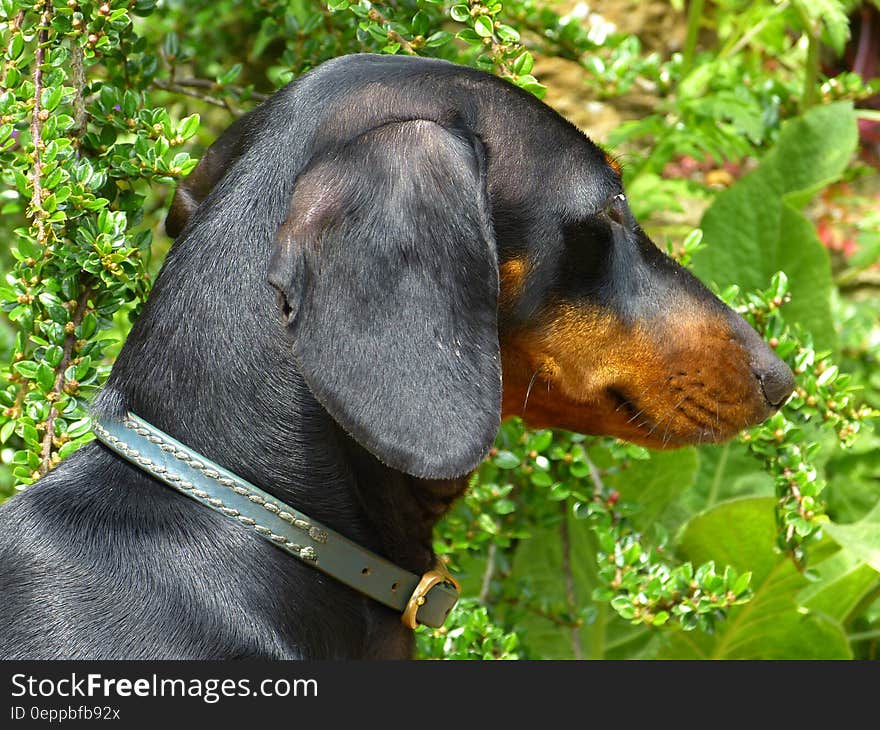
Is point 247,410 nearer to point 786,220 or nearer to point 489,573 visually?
point 489,573

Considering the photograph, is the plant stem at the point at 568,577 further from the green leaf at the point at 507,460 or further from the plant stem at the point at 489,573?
the green leaf at the point at 507,460

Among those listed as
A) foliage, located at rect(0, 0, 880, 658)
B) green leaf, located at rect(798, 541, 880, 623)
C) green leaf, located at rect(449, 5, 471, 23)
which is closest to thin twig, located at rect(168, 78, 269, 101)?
foliage, located at rect(0, 0, 880, 658)

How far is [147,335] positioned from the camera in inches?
83.4

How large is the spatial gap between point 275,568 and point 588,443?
1.46 metres

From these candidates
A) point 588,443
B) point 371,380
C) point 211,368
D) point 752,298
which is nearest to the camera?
point 371,380

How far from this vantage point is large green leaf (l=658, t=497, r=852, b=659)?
3.38 m

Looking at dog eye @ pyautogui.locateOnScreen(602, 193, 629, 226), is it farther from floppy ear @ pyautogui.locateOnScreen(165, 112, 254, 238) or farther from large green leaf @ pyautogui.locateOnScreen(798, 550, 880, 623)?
A: large green leaf @ pyautogui.locateOnScreen(798, 550, 880, 623)

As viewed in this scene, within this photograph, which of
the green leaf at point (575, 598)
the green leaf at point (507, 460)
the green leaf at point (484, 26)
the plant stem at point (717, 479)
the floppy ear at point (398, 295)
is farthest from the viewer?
the plant stem at point (717, 479)

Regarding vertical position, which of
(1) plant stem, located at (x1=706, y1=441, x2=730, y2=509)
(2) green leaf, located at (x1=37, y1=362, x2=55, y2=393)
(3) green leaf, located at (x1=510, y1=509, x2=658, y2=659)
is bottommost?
(3) green leaf, located at (x1=510, y1=509, x2=658, y2=659)

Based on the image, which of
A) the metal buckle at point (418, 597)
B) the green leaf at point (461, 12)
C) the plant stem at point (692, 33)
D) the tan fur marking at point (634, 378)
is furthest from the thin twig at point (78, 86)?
the plant stem at point (692, 33)

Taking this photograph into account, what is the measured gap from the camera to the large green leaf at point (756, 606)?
338 cm

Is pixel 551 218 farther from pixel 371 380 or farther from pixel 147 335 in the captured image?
pixel 147 335

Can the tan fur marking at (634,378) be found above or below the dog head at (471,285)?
below

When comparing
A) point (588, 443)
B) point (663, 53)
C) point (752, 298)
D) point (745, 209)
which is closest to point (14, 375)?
point (588, 443)
